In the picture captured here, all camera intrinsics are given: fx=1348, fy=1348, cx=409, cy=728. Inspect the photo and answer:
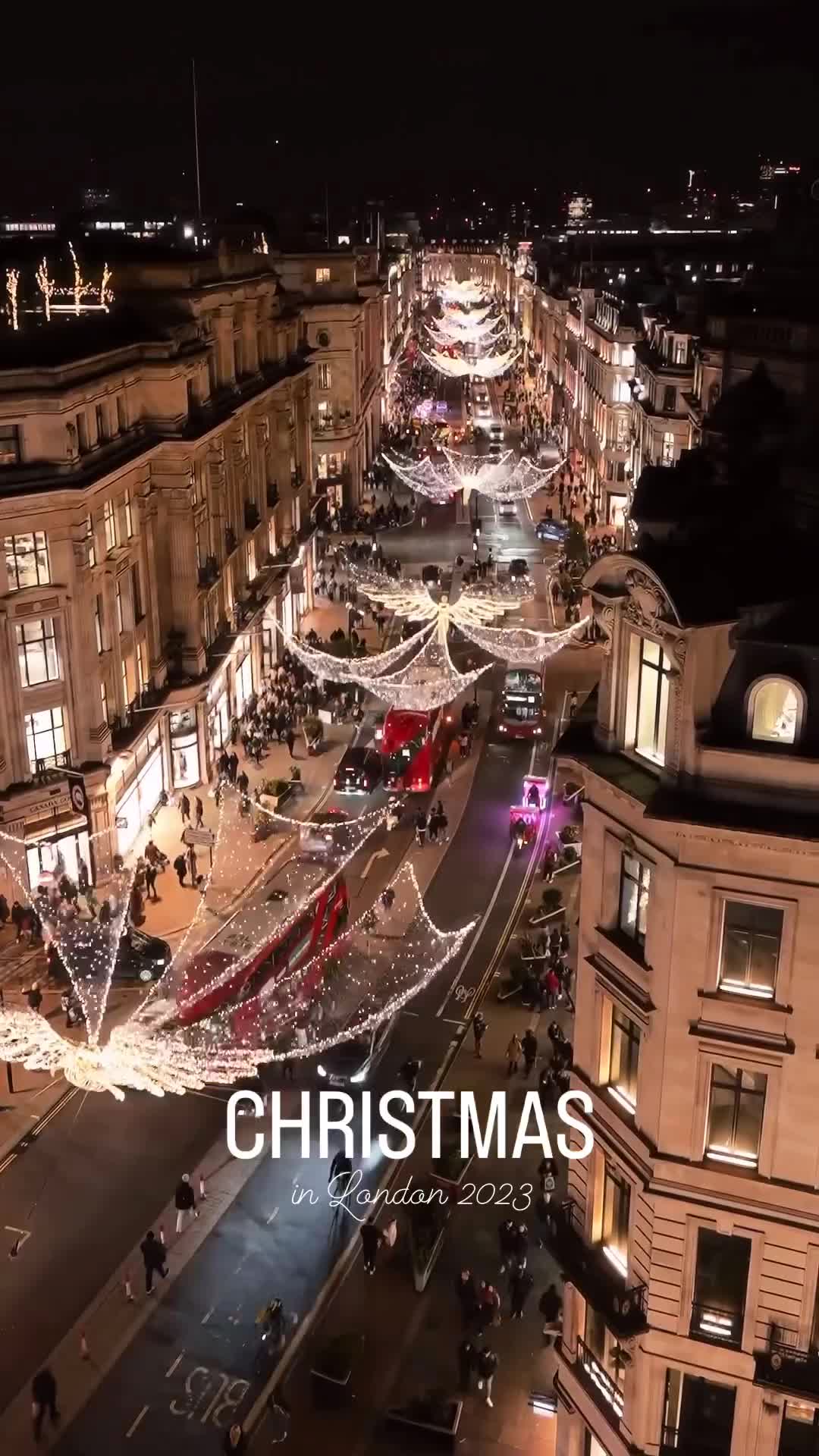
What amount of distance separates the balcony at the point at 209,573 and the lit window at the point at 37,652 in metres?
12.3

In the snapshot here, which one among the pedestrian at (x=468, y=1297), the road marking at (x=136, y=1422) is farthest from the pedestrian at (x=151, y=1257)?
the pedestrian at (x=468, y=1297)

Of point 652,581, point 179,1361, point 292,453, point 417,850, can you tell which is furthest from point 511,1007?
point 292,453

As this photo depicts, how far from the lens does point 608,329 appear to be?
10169cm

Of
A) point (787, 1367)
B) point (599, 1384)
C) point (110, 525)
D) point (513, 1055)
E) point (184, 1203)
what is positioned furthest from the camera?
point (110, 525)

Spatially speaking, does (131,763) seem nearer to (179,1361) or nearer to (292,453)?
(179,1361)

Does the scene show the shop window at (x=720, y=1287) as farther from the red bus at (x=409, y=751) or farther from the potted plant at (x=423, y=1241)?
the red bus at (x=409, y=751)

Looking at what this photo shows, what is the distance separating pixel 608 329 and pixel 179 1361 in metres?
88.7

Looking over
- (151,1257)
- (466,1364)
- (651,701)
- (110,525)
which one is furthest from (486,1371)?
(110,525)

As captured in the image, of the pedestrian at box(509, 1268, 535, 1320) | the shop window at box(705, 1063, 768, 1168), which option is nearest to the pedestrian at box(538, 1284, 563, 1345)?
the pedestrian at box(509, 1268, 535, 1320)

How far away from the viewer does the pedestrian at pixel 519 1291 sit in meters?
27.3

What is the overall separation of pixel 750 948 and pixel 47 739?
2827 centimetres

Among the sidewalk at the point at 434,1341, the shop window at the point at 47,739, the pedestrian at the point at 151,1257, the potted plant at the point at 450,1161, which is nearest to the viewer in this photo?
the sidewalk at the point at 434,1341

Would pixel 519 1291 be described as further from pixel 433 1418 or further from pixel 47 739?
pixel 47 739

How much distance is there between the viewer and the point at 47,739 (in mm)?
42656
